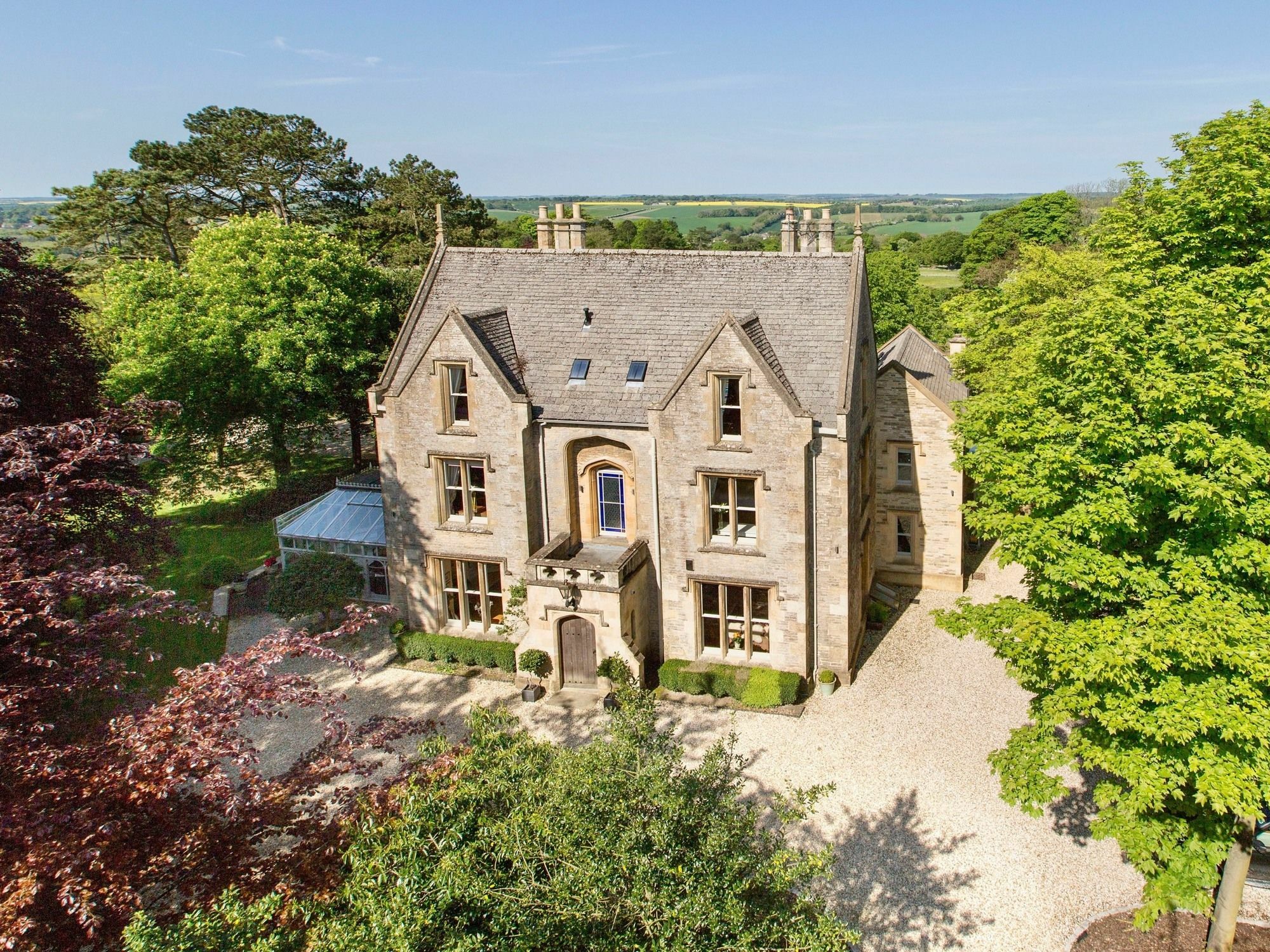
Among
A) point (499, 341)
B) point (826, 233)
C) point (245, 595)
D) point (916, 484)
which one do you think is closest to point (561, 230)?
point (499, 341)

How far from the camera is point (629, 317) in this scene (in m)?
31.0

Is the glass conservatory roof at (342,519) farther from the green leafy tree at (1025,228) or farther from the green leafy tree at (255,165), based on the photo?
the green leafy tree at (1025,228)

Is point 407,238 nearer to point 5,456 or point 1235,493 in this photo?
point 5,456

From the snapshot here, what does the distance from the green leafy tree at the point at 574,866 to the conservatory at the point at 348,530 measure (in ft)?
76.2

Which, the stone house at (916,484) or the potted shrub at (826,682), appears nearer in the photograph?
the potted shrub at (826,682)

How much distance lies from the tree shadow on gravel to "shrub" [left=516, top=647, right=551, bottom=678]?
10943 millimetres

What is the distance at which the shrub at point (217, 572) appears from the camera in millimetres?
39062

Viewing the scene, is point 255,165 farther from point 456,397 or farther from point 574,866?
point 574,866

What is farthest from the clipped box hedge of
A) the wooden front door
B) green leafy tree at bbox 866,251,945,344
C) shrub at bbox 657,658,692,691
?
green leafy tree at bbox 866,251,945,344

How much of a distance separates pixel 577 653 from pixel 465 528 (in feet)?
19.6

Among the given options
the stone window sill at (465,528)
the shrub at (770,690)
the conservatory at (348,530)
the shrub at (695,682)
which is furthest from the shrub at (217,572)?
the shrub at (770,690)

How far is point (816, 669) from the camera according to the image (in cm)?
2908

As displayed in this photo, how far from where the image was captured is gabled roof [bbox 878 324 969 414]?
3469 cm

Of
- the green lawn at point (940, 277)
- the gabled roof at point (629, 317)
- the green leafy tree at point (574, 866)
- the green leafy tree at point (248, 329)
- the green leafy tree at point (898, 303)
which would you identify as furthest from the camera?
the green lawn at point (940, 277)
